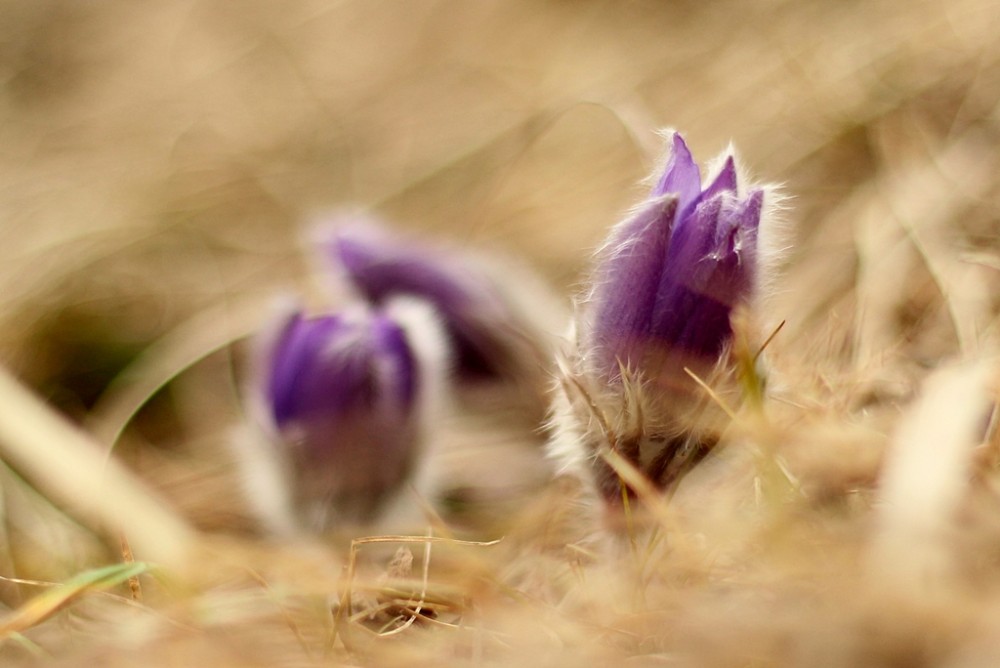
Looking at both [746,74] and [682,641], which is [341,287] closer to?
[682,641]

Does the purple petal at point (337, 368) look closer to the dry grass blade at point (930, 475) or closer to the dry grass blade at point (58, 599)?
the dry grass blade at point (58, 599)

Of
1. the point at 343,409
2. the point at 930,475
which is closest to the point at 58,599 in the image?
the point at 343,409

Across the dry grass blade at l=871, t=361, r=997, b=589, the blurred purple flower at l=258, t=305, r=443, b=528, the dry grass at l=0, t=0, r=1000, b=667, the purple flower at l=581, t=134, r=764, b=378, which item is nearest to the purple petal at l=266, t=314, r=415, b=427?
the blurred purple flower at l=258, t=305, r=443, b=528

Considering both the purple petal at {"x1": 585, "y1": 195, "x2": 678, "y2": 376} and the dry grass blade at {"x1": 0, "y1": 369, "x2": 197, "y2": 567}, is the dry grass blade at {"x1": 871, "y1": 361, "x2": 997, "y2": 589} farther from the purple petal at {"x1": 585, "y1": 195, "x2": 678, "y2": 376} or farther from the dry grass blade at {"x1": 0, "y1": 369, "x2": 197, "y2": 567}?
the dry grass blade at {"x1": 0, "y1": 369, "x2": 197, "y2": 567}

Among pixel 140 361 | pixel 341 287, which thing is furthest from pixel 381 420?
pixel 140 361

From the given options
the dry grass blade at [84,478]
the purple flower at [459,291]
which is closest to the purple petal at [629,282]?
the purple flower at [459,291]

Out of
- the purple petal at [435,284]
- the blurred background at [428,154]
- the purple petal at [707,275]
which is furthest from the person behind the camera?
the blurred background at [428,154]

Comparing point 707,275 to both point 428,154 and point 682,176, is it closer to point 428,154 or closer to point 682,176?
point 682,176
